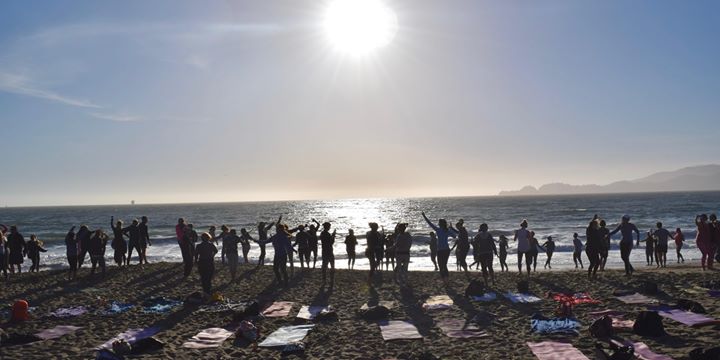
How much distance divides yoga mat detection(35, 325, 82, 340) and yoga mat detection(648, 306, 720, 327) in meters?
12.6

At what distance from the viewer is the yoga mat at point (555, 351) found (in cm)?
788

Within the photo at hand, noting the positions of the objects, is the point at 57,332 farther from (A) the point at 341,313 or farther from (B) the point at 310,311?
Answer: (A) the point at 341,313

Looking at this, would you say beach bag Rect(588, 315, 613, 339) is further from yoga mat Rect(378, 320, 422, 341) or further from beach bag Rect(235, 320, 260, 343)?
beach bag Rect(235, 320, 260, 343)

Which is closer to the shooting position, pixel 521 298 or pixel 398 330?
pixel 398 330

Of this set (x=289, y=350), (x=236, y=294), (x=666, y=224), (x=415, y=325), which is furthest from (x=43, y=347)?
(x=666, y=224)

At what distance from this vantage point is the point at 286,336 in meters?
9.95

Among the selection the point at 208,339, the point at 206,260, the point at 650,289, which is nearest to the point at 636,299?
the point at 650,289

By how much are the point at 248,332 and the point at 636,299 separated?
950 centimetres

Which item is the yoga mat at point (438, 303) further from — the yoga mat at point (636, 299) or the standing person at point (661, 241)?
the standing person at point (661, 241)

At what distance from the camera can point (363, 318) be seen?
11.6 m

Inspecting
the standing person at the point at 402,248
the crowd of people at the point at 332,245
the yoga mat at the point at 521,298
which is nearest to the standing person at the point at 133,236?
the crowd of people at the point at 332,245

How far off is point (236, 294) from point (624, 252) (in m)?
12.8

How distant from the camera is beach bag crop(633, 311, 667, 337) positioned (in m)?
8.90

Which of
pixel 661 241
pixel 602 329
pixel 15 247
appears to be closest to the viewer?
pixel 602 329
